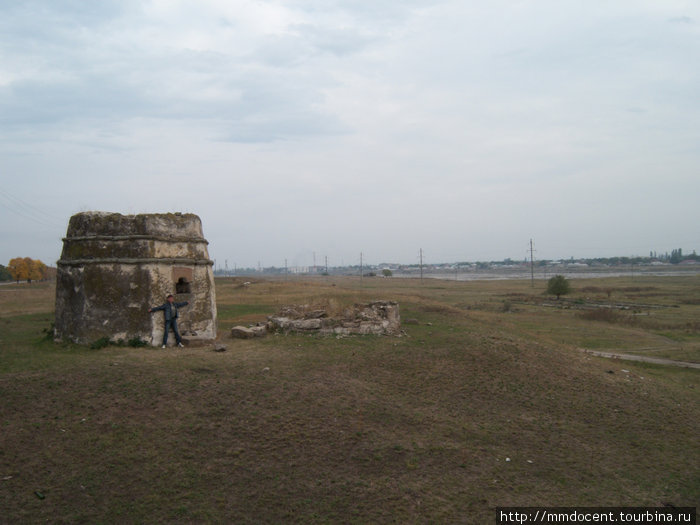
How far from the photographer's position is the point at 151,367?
32.1 ft

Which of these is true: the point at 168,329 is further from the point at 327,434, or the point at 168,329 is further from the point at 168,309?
the point at 327,434

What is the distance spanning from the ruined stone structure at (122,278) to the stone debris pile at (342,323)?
2616 millimetres

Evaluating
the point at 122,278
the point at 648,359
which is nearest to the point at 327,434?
the point at 122,278

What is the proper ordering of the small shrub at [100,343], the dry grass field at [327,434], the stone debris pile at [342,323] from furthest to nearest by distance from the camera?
the stone debris pile at [342,323]
the small shrub at [100,343]
the dry grass field at [327,434]

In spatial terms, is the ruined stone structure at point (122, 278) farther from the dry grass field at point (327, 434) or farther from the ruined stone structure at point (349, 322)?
the ruined stone structure at point (349, 322)

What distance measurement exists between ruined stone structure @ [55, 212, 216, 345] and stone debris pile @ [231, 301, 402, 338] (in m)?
2.62

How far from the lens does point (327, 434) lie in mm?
7750

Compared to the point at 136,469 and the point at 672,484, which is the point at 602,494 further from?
the point at 136,469

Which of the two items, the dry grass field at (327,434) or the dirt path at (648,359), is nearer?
the dry grass field at (327,434)

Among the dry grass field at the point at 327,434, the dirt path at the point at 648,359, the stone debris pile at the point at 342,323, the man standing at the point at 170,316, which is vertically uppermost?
the man standing at the point at 170,316

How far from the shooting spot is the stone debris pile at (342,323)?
1478cm

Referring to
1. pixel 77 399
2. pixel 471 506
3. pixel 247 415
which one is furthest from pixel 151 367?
pixel 471 506

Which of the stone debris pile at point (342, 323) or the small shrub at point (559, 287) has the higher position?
the stone debris pile at point (342, 323)

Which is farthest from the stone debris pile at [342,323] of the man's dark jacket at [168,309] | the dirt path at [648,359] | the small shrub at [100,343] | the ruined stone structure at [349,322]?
the dirt path at [648,359]
